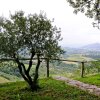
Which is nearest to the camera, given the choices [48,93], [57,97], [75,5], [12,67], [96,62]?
[57,97]

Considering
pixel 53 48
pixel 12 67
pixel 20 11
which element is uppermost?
pixel 20 11

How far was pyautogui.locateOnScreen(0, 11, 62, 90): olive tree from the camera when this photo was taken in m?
20.8

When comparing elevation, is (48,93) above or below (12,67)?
below

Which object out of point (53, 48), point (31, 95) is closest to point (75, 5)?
point (53, 48)

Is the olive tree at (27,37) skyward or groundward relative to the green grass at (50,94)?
skyward

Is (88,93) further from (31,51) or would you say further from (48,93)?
(31,51)

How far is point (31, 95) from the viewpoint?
19.9 m

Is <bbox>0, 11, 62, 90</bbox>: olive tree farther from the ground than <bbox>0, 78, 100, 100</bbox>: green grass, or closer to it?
farther from the ground

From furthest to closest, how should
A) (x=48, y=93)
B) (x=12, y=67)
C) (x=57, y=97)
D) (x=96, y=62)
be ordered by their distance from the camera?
(x=96, y=62), (x=12, y=67), (x=48, y=93), (x=57, y=97)

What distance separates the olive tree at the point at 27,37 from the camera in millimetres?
20828

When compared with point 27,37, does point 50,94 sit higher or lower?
lower

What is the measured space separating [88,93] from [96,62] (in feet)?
52.8

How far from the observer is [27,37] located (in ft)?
69.6

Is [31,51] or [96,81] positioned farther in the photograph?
[96,81]
